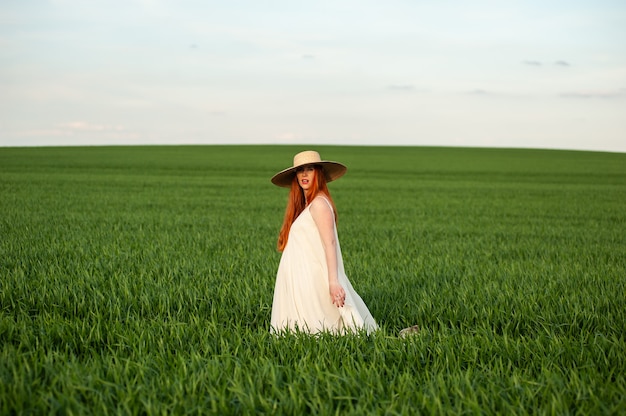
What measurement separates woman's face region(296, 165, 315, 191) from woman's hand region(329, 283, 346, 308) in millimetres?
934

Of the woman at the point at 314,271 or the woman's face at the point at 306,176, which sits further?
the woman's face at the point at 306,176

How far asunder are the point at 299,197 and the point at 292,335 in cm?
133

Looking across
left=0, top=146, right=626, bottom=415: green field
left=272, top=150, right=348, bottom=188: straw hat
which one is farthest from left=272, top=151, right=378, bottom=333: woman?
left=0, top=146, right=626, bottom=415: green field

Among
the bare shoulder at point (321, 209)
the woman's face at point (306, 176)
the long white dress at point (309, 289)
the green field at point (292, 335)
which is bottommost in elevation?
the green field at point (292, 335)

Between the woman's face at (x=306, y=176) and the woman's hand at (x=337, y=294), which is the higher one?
the woman's face at (x=306, y=176)

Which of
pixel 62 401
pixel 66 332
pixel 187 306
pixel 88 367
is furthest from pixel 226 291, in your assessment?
pixel 62 401

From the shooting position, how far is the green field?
11.8 ft

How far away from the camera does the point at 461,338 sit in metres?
4.84

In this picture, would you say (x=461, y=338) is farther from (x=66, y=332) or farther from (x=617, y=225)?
(x=617, y=225)

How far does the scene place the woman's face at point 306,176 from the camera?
205 inches

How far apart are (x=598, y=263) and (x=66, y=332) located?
28.5 ft

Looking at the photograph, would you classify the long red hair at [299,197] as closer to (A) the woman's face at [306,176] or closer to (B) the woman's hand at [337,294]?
(A) the woman's face at [306,176]

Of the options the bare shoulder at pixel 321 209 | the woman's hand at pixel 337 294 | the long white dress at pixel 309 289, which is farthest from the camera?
the long white dress at pixel 309 289

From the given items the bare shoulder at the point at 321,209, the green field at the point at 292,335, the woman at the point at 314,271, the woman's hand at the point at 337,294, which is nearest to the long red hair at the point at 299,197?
the woman at the point at 314,271
